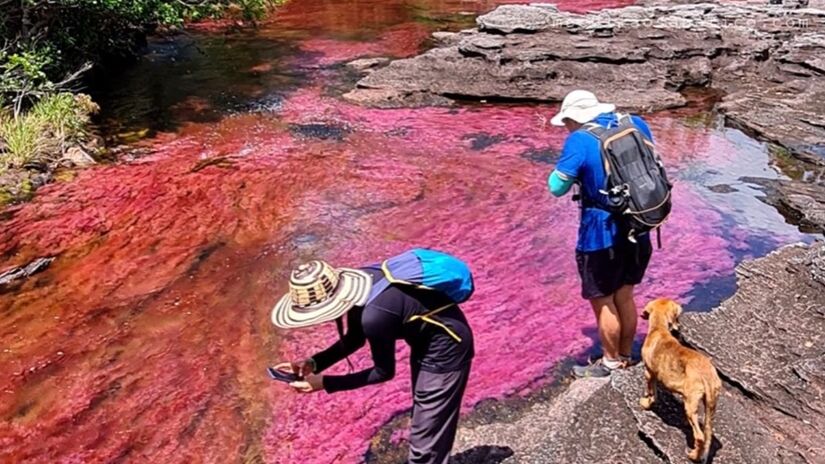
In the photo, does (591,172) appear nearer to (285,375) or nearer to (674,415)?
(674,415)

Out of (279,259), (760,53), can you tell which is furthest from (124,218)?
(760,53)

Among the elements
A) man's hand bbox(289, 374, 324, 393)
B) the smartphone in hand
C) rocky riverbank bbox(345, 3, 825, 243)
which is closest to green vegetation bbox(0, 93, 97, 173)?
rocky riverbank bbox(345, 3, 825, 243)

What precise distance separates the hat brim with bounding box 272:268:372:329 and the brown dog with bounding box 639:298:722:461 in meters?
1.67

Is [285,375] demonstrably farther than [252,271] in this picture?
No

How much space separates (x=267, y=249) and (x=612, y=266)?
4054 millimetres

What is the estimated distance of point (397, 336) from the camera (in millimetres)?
3076

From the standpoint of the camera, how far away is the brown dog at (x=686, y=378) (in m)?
3.41

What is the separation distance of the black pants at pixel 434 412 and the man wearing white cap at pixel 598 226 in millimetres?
1310

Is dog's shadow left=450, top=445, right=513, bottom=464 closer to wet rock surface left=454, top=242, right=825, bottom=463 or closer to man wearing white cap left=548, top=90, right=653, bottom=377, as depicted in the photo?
wet rock surface left=454, top=242, right=825, bottom=463

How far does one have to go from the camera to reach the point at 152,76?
14.5 metres

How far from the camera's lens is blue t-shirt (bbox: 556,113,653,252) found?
401cm

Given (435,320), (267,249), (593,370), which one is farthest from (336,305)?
(267,249)

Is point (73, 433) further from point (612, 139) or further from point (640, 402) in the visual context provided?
point (612, 139)

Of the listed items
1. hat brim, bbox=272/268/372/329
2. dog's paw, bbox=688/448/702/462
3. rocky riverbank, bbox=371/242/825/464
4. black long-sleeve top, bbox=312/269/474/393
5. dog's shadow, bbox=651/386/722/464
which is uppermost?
hat brim, bbox=272/268/372/329
